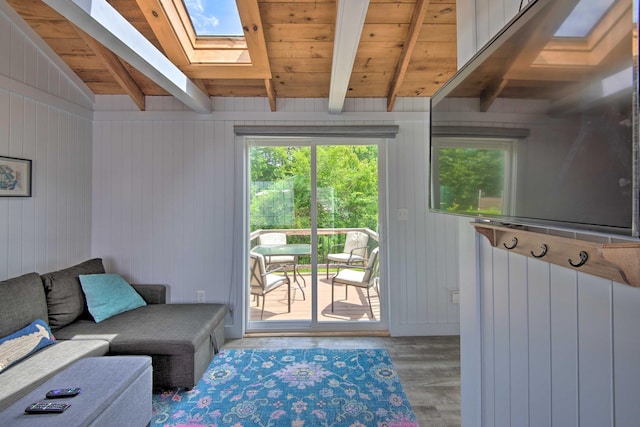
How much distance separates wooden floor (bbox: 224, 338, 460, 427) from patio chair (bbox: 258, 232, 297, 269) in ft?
2.45

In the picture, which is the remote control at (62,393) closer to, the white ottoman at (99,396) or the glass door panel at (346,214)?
the white ottoman at (99,396)

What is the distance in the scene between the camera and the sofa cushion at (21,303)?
1.71m

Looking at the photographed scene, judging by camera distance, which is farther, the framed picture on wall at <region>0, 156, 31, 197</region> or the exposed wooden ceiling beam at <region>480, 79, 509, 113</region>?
the framed picture on wall at <region>0, 156, 31, 197</region>

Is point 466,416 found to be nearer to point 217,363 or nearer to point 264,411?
point 264,411

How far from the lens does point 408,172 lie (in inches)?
113

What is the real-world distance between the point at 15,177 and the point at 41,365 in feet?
4.74

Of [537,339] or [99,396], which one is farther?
[99,396]

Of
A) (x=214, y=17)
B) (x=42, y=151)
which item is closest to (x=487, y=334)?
(x=214, y=17)

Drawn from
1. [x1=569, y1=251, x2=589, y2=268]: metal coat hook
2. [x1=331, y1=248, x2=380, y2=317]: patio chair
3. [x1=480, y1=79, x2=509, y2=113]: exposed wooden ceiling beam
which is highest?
[x1=480, y1=79, x2=509, y2=113]: exposed wooden ceiling beam

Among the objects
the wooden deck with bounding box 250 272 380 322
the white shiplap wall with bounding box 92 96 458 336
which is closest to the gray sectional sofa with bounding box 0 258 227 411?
the white shiplap wall with bounding box 92 96 458 336

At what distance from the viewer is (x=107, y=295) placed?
2365mm

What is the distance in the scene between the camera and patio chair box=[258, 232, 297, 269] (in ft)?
9.70

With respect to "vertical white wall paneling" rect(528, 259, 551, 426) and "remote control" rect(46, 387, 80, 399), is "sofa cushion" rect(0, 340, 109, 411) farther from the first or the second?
"vertical white wall paneling" rect(528, 259, 551, 426)

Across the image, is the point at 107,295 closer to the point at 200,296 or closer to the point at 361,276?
the point at 200,296
